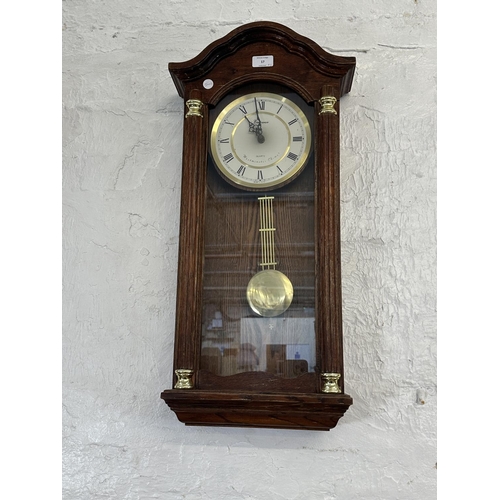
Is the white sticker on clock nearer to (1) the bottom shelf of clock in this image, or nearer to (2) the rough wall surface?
(2) the rough wall surface

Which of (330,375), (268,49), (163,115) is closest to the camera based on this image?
(330,375)

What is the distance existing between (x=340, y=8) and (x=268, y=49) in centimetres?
22

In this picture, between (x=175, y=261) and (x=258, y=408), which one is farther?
(x=175, y=261)

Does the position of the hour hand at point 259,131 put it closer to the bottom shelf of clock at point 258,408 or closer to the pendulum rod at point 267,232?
the pendulum rod at point 267,232

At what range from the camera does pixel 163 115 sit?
1.29 metres

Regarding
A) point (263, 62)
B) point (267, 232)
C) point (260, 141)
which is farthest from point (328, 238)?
point (263, 62)

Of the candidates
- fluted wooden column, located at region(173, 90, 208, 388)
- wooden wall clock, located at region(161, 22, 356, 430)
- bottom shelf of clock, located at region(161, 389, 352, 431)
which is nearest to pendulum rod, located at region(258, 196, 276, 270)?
wooden wall clock, located at region(161, 22, 356, 430)

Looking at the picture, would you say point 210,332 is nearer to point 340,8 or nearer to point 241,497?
point 241,497

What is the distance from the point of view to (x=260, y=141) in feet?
3.85

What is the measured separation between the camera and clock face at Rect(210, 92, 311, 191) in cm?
116

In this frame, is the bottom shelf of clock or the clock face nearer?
the bottom shelf of clock

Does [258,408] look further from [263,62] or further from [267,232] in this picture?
[263,62]

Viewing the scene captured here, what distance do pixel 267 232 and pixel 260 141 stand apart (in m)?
0.18

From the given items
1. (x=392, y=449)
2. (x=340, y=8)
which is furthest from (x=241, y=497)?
(x=340, y=8)
